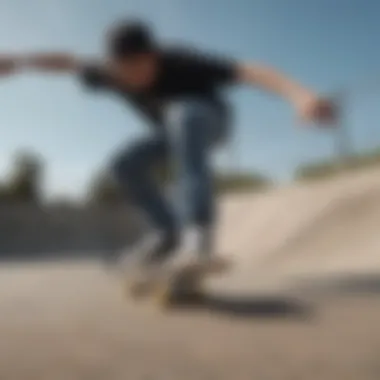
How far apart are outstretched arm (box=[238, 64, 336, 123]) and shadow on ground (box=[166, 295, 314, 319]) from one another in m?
0.75

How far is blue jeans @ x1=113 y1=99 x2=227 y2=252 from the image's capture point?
229 centimetres

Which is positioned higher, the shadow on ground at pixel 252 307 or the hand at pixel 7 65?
the hand at pixel 7 65

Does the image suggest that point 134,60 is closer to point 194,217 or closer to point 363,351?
point 194,217

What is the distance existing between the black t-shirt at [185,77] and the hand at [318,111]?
448 millimetres

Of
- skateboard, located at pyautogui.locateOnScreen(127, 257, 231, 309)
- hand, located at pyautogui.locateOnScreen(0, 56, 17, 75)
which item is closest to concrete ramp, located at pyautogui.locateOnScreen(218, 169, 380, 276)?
skateboard, located at pyautogui.locateOnScreen(127, 257, 231, 309)

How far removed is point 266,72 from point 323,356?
1155mm

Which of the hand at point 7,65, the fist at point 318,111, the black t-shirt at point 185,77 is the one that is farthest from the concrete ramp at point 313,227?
the hand at point 7,65

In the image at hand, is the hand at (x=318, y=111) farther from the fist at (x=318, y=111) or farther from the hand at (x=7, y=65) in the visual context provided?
the hand at (x=7, y=65)

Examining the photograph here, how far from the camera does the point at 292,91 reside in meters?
2.05

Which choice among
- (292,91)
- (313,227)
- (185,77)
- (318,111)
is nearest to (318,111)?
(318,111)

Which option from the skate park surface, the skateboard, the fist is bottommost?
the skate park surface

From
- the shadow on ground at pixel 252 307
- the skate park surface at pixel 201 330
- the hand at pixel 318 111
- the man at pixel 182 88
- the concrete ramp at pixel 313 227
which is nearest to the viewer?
the skate park surface at pixel 201 330

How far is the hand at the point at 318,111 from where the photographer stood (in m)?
1.86

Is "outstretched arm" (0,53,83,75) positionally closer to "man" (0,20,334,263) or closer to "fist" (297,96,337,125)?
"man" (0,20,334,263)
